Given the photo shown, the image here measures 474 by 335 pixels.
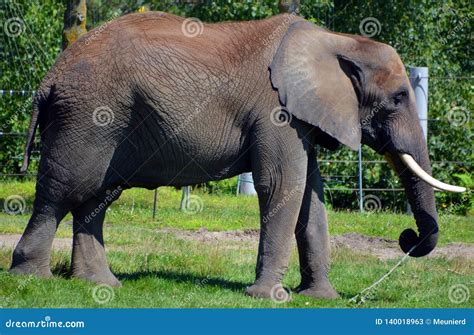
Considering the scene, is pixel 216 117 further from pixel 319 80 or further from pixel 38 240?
pixel 38 240

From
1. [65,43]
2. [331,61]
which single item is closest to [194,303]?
[331,61]

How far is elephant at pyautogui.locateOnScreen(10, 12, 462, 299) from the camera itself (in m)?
9.16

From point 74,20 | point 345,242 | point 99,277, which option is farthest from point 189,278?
point 74,20

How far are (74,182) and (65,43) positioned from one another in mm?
6656

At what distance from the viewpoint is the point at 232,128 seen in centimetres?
935

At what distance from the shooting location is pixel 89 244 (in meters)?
9.71

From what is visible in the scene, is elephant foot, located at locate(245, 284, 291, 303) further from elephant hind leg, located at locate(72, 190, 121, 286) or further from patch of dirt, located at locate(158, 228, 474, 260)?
patch of dirt, located at locate(158, 228, 474, 260)

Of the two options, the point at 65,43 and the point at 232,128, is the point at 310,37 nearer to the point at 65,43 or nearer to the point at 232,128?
the point at 232,128

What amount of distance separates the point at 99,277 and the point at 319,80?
270 cm

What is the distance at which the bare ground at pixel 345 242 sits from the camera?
12.7m

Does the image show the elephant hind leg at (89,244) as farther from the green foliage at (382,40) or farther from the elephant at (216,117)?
the green foliage at (382,40)

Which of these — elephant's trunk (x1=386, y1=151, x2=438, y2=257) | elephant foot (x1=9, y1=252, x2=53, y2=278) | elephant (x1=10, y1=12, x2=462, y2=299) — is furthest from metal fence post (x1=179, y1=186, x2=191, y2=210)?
elephant's trunk (x1=386, y1=151, x2=438, y2=257)

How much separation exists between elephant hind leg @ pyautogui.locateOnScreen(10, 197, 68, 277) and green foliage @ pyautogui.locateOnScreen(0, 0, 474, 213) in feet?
27.4

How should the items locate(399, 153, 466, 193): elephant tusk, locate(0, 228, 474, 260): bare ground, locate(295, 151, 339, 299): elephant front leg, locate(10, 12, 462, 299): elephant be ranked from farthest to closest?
locate(0, 228, 474, 260): bare ground → locate(295, 151, 339, 299): elephant front leg → locate(399, 153, 466, 193): elephant tusk → locate(10, 12, 462, 299): elephant
